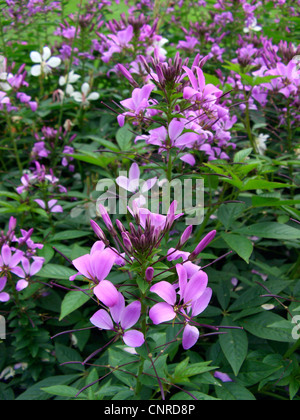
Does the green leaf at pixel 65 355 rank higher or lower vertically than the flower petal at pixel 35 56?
lower

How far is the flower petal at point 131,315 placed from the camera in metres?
0.84

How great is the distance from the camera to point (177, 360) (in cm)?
148

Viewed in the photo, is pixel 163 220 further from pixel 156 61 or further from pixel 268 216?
Result: pixel 268 216

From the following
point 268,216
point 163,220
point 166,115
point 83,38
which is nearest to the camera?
point 163,220

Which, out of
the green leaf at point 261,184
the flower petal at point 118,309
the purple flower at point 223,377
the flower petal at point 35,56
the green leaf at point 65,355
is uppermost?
the flower petal at point 35,56

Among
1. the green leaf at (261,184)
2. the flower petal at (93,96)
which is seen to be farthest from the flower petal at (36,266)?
the flower petal at (93,96)

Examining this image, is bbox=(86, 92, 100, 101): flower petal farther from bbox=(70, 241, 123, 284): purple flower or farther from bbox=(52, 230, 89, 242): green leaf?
bbox=(70, 241, 123, 284): purple flower

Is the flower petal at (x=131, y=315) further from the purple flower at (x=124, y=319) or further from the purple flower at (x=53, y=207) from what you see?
the purple flower at (x=53, y=207)

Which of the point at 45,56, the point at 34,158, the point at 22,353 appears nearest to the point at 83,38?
the point at 45,56

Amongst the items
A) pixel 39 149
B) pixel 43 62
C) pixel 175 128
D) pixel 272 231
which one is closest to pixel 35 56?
pixel 43 62

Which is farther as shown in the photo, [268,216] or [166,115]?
[268,216]

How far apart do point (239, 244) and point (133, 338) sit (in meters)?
0.54

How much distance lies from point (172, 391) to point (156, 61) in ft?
3.56

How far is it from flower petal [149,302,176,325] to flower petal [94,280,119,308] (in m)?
0.08
